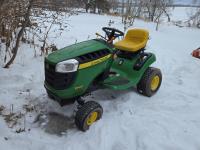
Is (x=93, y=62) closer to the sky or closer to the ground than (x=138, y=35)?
closer to the ground

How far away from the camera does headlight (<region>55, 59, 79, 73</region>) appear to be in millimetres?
3498

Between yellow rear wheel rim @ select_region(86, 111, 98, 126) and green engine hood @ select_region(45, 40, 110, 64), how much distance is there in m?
0.81

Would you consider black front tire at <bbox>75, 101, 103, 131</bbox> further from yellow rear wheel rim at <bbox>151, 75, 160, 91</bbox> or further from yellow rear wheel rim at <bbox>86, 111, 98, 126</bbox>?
yellow rear wheel rim at <bbox>151, 75, 160, 91</bbox>

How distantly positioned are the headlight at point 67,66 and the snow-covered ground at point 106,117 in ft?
2.71

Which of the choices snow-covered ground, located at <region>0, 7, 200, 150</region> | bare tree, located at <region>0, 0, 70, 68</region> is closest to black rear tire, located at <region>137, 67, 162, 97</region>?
snow-covered ground, located at <region>0, 7, 200, 150</region>

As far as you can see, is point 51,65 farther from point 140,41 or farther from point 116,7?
point 116,7

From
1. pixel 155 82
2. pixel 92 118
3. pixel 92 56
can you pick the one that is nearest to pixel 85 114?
pixel 92 118

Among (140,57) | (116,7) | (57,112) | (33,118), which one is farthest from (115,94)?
(116,7)

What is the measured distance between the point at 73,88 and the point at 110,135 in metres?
0.77

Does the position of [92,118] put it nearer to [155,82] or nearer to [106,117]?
[106,117]

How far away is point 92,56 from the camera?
149 inches

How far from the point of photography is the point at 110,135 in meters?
3.69

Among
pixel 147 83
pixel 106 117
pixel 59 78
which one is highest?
pixel 59 78

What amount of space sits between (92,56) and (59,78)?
54 centimetres
